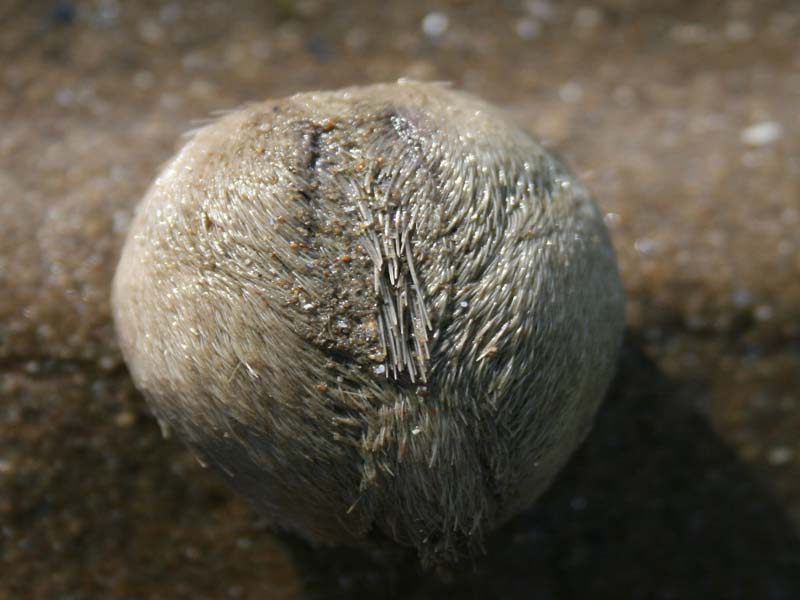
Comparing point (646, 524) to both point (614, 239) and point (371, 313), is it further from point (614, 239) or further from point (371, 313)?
point (371, 313)

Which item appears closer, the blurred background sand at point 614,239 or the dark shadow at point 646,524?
the blurred background sand at point 614,239

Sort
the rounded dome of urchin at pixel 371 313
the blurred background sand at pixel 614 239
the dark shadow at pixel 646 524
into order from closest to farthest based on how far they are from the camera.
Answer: the rounded dome of urchin at pixel 371 313 → the blurred background sand at pixel 614 239 → the dark shadow at pixel 646 524

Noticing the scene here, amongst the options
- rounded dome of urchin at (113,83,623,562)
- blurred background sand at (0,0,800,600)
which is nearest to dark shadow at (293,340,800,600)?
blurred background sand at (0,0,800,600)

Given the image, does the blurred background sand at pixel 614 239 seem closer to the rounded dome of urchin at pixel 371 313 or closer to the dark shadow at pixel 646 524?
the dark shadow at pixel 646 524

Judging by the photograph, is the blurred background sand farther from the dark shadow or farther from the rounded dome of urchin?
the rounded dome of urchin

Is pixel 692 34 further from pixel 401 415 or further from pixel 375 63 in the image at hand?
pixel 401 415

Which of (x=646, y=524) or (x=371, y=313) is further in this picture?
(x=646, y=524)

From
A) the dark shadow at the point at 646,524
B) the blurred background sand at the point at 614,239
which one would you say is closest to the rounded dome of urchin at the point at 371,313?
the blurred background sand at the point at 614,239

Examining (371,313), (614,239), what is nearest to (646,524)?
(614,239)

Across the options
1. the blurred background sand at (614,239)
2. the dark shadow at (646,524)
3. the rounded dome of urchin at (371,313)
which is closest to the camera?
the rounded dome of urchin at (371,313)
